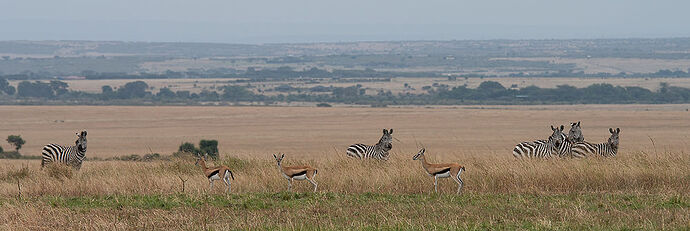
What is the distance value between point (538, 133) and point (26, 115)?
4292 cm

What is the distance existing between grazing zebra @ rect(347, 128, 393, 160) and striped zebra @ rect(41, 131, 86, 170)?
5549 millimetres

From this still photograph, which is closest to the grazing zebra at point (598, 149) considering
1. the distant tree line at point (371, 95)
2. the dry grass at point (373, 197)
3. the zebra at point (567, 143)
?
the zebra at point (567, 143)

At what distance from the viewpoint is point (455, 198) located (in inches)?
579

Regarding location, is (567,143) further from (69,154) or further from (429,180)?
(69,154)

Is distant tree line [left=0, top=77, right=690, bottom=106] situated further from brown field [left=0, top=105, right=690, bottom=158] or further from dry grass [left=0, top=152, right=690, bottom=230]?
dry grass [left=0, top=152, right=690, bottom=230]

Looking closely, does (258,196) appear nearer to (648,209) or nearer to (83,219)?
(83,219)

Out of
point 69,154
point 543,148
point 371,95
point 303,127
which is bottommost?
point 371,95

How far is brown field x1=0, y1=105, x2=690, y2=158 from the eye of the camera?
5078 centimetres

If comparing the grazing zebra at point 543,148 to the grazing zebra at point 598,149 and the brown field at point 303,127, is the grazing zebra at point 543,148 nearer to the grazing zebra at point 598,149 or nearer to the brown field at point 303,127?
the grazing zebra at point 598,149

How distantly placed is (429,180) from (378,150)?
420 cm

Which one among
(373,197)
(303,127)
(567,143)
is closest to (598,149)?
(567,143)

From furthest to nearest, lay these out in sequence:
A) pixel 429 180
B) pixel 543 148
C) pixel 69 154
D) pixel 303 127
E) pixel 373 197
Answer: pixel 303 127
pixel 69 154
pixel 543 148
pixel 429 180
pixel 373 197

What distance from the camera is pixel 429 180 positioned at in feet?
54.4

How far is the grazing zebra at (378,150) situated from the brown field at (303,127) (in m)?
21.5
